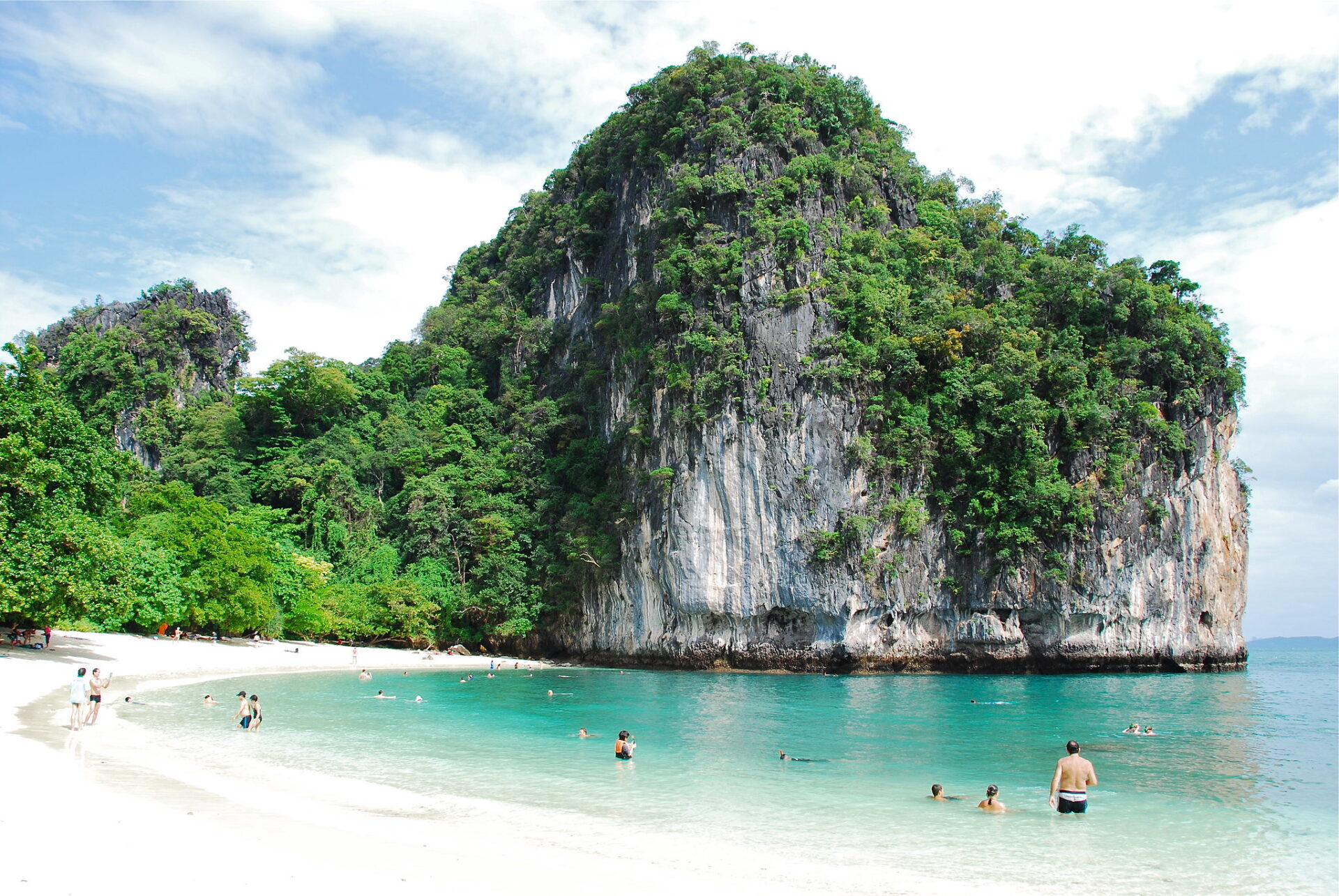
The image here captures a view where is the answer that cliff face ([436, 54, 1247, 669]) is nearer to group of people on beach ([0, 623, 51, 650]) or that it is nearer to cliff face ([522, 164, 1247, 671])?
cliff face ([522, 164, 1247, 671])

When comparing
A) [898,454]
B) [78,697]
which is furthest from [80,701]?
[898,454]

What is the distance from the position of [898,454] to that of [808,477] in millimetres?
4271

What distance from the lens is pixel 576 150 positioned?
59219 millimetres

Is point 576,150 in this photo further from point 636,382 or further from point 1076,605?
point 1076,605

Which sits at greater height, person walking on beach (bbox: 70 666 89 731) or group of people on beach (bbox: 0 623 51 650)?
person walking on beach (bbox: 70 666 89 731)

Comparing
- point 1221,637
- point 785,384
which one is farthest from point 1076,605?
point 785,384

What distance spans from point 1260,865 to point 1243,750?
10.1 metres

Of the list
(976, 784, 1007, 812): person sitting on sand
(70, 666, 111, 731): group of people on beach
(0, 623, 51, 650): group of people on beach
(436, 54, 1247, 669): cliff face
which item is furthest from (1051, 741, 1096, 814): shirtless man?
(0, 623, 51, 650): group of people on beach

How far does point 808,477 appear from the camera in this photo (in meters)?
35.0

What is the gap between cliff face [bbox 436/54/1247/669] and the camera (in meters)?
34.9

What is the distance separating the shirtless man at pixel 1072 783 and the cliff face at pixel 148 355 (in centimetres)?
5810

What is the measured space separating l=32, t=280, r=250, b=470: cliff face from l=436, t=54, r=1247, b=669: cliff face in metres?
35.1

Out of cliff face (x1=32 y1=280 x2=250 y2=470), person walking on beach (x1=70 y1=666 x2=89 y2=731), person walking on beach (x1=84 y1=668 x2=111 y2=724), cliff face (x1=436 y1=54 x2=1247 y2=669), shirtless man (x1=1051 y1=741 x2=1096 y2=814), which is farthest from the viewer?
cliff face (x1=32 y1=280 x2=250 y2=470)

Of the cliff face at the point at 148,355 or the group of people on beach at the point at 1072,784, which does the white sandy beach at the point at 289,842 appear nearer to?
the group of people on beach at the point at 1072,784
